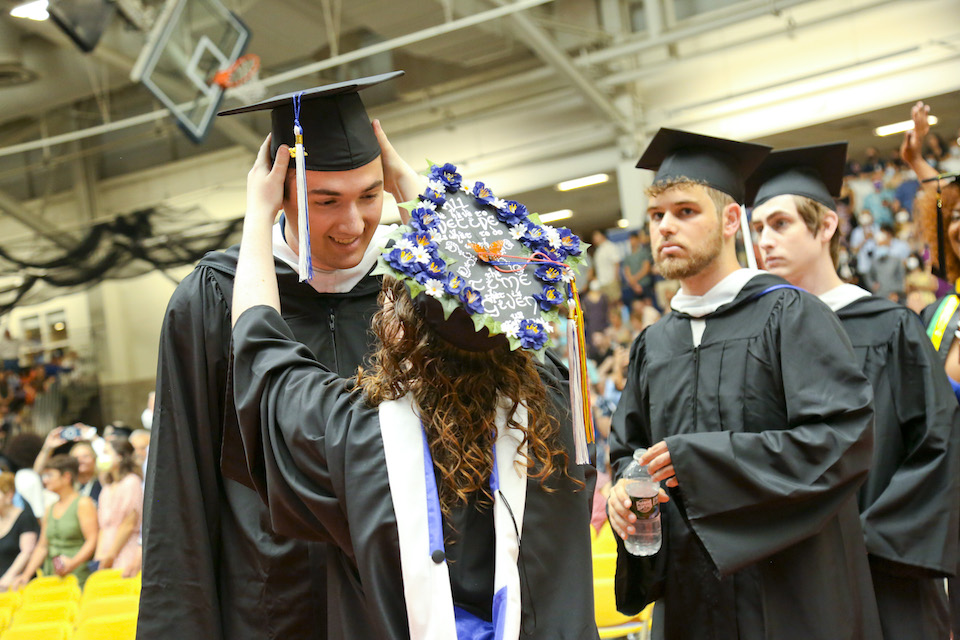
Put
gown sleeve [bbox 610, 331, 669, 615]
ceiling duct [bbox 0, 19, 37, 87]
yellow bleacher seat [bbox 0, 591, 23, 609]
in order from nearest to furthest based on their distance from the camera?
1. gown sleeve [bbox 610, 331, 669, 615]
2. yellow bleacher seat [bbox 0, 591, 23, 609]
3. ceiling duct [bbox 0, 19, 37, 87]

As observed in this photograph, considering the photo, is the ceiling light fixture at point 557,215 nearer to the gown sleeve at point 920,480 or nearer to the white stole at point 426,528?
the gown sleeve at point 920,480

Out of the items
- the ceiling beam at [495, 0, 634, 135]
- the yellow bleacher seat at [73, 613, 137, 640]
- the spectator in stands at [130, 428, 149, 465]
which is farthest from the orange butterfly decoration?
the ceiling beam at [495, 0, 634, 135]

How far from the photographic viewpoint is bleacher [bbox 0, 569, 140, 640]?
4.36m

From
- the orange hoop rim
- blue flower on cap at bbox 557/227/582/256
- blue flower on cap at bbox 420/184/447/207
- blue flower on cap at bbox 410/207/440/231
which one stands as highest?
the orange hoop rim

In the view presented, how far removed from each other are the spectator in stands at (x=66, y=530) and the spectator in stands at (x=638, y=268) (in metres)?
7.18

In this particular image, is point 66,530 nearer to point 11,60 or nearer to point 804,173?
point 11,60

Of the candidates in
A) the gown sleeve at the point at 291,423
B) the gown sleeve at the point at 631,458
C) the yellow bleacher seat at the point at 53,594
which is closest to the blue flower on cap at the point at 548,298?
the gown sleeve at the point at 291,423

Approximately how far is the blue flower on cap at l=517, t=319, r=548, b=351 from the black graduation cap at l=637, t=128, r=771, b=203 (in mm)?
1504

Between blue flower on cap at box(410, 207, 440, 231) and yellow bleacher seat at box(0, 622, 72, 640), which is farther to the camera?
yellow bleacher seat at box(0, 622, 72, 640)

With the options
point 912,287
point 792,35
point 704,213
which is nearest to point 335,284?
point 704,213

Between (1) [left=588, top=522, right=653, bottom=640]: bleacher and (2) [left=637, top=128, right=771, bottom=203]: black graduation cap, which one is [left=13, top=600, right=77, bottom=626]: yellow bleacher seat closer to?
(1) [left=588, top=522, right=653, bottom=640]: bleacher

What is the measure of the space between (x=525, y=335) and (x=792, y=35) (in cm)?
1092

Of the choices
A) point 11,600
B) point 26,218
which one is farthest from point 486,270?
point 26,218

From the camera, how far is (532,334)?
6.01ft
